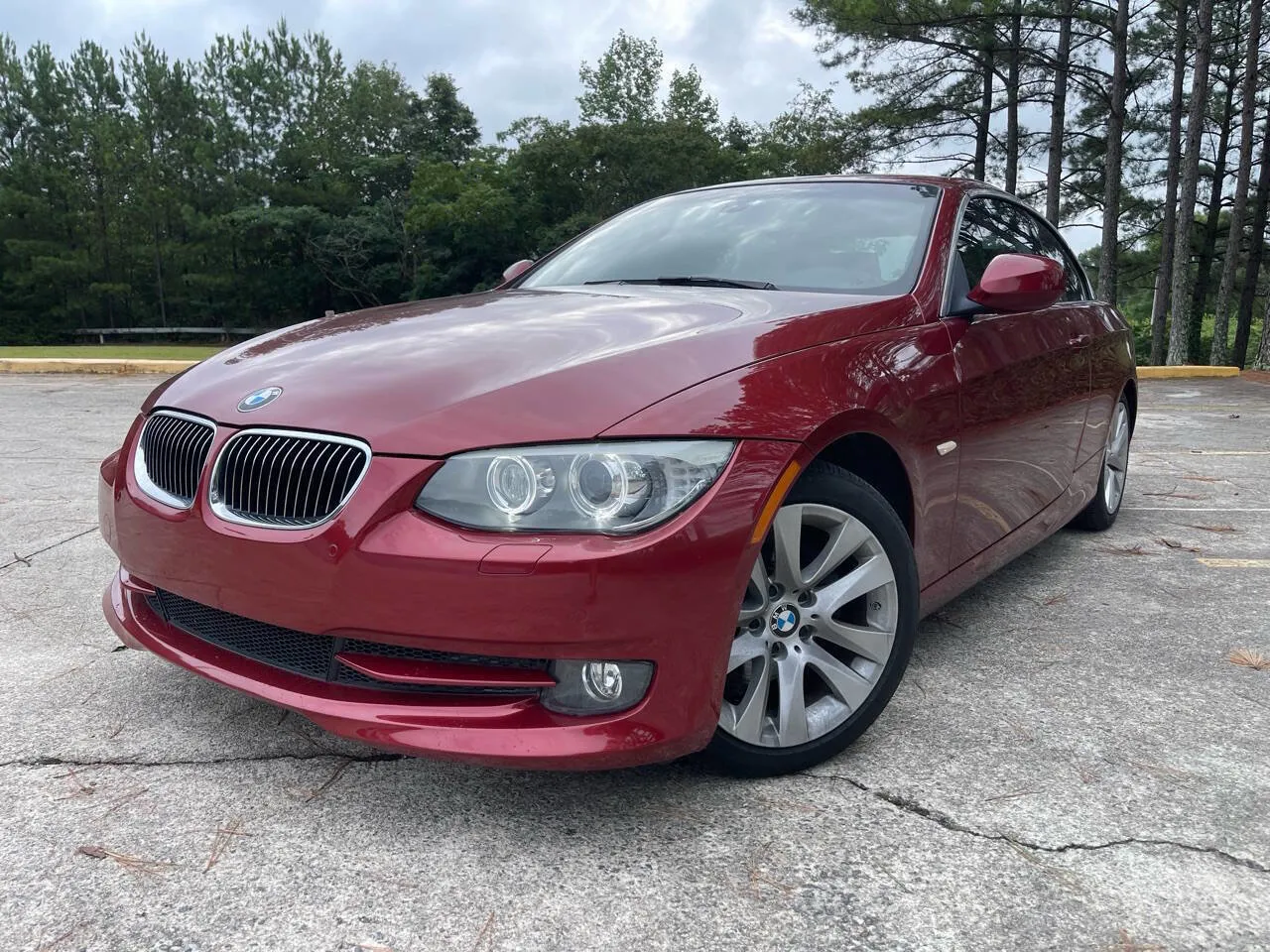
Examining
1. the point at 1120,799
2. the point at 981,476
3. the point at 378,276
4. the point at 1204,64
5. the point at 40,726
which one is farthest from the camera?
the point at 378,276

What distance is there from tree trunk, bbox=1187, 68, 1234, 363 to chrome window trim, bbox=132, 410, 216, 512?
28971 millimetres

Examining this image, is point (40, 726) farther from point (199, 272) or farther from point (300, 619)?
point (199, 272)

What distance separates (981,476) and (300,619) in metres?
1.88

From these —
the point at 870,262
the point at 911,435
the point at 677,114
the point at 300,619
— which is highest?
the point at 677,114

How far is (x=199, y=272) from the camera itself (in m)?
42.2

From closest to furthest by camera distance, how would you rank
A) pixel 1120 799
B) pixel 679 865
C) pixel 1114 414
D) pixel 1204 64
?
pixel 679 865
pixel 1120 799
pixel 1114 414
pixel 1204 64

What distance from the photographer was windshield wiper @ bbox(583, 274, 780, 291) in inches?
114

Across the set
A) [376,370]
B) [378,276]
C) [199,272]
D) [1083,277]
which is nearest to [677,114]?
[378,276]

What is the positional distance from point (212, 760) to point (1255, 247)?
30597 mm

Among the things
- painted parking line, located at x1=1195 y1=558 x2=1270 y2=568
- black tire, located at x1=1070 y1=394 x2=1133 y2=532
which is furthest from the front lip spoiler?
black tire, located at x1=1070 y1=394 x2=1133 y2=532

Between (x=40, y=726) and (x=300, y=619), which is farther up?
(x=300, y=619)

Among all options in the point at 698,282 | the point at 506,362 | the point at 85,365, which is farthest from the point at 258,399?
the point at 85,365

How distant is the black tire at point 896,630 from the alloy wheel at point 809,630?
0.05ft

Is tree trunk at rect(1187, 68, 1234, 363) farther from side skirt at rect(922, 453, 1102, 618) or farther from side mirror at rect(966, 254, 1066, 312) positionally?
side mirror at rect(966, 254, 1066, 312)
